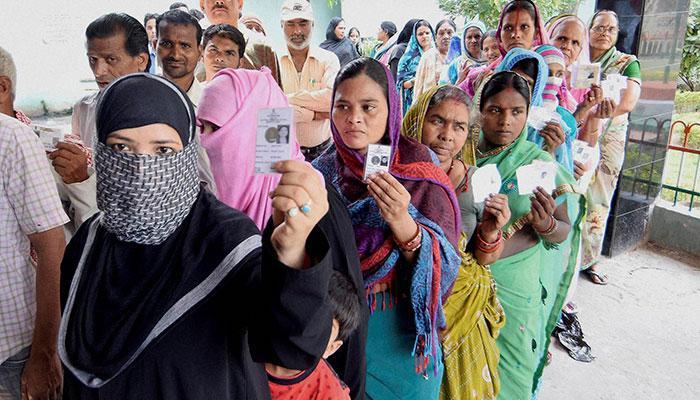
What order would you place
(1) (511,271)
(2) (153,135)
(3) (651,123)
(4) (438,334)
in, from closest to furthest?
(2) (153,135), (4) (438,334), (1) (511,271), (3) (651,123)

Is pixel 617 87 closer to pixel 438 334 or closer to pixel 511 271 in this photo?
pixel 511 271

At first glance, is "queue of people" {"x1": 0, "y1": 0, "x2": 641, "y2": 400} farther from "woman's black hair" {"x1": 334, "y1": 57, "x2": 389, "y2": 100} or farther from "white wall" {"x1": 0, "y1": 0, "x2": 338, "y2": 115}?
"white wall" {"x1": 0, "y1": 0, "x2": 338, "y2": 115}

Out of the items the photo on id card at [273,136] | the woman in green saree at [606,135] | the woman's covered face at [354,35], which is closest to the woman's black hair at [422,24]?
the woman in green saree at [606,135]

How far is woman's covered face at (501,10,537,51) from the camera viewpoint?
3572 millimetres

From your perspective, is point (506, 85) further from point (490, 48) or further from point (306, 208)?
point (490, 48)

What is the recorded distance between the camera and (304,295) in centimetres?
91

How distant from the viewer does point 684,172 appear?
21.3 feet

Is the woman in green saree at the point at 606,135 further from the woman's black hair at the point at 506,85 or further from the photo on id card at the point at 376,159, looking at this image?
the photo on id card at the point at 376,159

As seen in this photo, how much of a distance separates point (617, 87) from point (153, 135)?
357 cm

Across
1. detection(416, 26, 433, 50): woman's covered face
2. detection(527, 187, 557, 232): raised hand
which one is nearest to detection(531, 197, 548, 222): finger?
detection(527, 187, 557, 232): raised hand

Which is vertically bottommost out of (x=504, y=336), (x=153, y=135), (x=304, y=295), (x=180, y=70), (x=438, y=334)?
(x=504, y=336)

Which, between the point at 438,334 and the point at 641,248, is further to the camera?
the point at 641,248

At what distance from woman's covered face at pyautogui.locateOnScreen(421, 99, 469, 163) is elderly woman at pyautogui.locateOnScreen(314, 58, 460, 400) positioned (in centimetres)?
24

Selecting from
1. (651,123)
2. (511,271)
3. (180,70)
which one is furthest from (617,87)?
(180,70)
